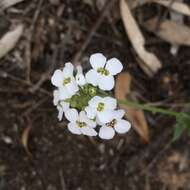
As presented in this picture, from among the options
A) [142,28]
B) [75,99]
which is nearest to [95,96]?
[75,99]

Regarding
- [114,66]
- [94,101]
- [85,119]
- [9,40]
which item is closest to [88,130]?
[85,119]

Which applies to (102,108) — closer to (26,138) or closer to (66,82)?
(66,82)

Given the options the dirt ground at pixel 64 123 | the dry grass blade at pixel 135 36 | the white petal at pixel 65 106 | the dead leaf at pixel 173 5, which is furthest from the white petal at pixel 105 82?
the dead leaf at pixel 173 5

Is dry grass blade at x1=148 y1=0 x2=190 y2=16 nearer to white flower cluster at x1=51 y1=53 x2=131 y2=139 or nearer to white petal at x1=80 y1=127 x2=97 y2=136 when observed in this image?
white flower cluster at x1=51 y1=53 x2=131 y2=139

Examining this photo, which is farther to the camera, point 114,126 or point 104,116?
point 114,126

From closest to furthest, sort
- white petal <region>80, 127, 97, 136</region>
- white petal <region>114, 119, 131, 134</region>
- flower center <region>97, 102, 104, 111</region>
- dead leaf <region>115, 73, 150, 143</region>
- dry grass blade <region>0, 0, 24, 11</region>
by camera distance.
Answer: flower center <region>97, 102, 104, 111</region>
white petal <region>80, 127, 97, 136</region>
white petal <region>114, 119, 131, 134</region>
dry grass blade <region>0, 0, 24, 11</region>
dead leaf <region>115, 73, 150, 143</region>

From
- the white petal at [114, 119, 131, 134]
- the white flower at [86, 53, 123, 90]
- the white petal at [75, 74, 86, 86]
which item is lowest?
the white petal at [114, 119, 131, 134]

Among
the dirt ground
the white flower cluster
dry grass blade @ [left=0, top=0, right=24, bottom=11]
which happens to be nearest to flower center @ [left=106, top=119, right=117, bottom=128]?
the white flower cluster
